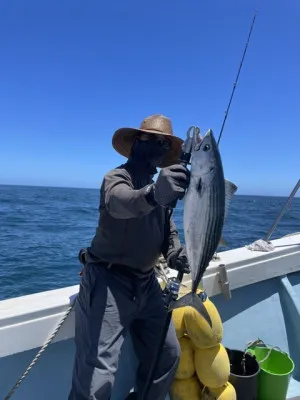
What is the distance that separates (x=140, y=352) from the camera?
101 inches

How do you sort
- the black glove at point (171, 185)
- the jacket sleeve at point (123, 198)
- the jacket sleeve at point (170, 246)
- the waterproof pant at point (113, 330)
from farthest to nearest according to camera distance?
the jacket sleeve at point (170, 246)
the waterproof pant at point (113, 330)
the jacket sleeve at point (123, 198)
the black glove at point (171, 185)

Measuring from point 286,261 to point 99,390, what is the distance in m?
2.32

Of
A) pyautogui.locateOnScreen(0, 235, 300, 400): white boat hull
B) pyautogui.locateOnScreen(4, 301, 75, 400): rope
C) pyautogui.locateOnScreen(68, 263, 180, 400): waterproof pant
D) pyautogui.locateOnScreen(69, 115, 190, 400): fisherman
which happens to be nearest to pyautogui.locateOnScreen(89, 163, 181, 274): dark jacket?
pyautogui.locateOnScreen(69, 115, 190, 400): fisherman

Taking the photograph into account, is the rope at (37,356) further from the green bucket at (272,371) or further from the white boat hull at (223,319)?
the green bucket at (272,371)

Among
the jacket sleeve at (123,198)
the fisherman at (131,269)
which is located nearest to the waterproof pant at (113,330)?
the fisherman at (131,269)

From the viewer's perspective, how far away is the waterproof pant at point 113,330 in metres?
2.05

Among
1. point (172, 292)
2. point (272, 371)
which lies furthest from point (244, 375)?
point (172, 292)

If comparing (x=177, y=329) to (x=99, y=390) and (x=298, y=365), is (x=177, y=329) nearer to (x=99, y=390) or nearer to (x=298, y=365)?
(x=99, y=390)

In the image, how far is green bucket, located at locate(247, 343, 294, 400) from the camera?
2.93m

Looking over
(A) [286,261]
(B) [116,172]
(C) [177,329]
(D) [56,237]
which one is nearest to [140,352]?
(C) [177,329]

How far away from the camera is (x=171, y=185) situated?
1.72 meters

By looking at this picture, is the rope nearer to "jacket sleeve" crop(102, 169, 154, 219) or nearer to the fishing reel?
the fishing reel

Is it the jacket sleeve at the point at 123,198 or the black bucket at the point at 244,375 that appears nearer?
the jacket sleeve at the point at 123,198

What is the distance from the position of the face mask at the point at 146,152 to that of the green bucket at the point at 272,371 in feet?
6.37
